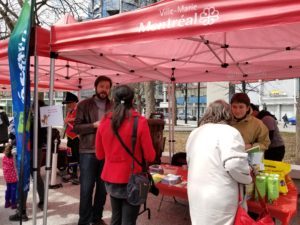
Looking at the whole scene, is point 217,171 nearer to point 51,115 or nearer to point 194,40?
point 51,115

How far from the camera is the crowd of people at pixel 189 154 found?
91.4 inches

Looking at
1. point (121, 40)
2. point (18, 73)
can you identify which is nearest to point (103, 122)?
point (121, 40)

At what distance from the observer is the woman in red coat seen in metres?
2.80

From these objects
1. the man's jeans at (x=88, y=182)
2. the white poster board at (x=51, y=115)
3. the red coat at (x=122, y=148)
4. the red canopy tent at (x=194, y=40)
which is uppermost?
the red canopy tent at (x=194, y=40)

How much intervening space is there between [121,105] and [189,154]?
72 centimetres

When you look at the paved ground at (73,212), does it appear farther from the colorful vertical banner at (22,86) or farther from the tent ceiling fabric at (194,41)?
the tent ceiling fabric at (194,41)

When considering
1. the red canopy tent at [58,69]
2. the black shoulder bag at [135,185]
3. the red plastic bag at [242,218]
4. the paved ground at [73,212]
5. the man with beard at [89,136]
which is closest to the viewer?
the red plastic bag at [242,218]

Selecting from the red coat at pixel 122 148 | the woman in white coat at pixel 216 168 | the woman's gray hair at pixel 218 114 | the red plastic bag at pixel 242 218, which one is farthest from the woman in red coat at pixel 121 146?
the red plastic bag at pixel 242 218

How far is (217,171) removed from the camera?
2.34 metres

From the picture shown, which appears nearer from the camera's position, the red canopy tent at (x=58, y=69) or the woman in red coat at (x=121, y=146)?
the woman in red coat at (x=121, y=146)

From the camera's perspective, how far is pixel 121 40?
9.98 ft

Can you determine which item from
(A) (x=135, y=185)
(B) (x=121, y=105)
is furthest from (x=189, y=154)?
(B) (x=121, y=105)

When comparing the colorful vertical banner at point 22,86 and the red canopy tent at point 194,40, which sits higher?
the red canopy tent at point 194,40

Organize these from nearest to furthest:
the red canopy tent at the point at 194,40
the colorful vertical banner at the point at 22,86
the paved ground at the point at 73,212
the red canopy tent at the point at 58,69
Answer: the red canopy tent at the point at 194,40 < the colorful vertical banner at the point at 22,86 < the red canopy tent at the point at 58,69 < the paved ground at the point at 73,212
